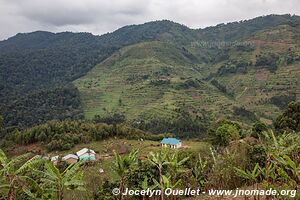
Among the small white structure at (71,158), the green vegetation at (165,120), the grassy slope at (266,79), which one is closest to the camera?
the green vegetation at (165,120)

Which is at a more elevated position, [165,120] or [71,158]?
[71,158]

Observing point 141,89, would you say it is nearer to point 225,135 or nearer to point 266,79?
point 266,79

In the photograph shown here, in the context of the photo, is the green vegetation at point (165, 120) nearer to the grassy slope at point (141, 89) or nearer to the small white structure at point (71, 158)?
the grassy slope at point (141, 89)

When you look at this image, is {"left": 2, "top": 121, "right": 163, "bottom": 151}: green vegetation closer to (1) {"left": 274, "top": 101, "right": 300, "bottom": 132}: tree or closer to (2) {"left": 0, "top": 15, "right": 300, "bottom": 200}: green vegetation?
(2) {"left": 0, "top": 15, "right": 300, "bottom": 200}: green vegetation

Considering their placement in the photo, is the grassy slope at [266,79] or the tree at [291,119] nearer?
the tree at [291,119]

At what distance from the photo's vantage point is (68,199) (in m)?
28.7

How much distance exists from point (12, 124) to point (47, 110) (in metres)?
16.7

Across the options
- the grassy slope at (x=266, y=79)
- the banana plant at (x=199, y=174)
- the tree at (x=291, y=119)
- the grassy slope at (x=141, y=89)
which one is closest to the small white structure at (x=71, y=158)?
the tree at (x=291, y=119)

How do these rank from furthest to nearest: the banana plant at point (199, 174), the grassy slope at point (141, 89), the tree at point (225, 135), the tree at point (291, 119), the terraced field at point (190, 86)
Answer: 1. the grassy slope at point (141, 89)
2. the terraced field at point (190, 86)
3. the tree at point (225, 135)
4. the tree at point (291, 119)
5. the banana plant at point (199, 174)

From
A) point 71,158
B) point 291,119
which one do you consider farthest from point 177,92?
point 291,119

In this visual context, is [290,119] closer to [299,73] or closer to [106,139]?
[106,139]

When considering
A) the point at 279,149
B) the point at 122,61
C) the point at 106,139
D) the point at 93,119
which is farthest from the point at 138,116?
the point at 279,149

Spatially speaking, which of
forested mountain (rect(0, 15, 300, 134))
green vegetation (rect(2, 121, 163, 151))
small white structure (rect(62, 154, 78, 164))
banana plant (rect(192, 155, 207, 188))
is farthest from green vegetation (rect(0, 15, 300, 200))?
small white structure (rect(62, 154, 78, 164))

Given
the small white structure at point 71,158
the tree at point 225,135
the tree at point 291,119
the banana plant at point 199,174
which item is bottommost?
the small white structure at point 71,158
